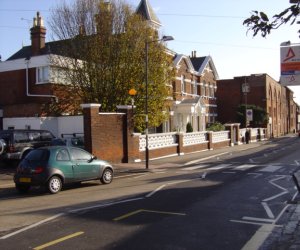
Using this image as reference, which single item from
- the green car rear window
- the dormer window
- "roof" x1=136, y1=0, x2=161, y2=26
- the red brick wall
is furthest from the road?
"roof" x1=136, y1=0, x2=161, y2=26

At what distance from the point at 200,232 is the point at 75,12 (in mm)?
21986

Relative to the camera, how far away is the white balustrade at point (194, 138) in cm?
3493

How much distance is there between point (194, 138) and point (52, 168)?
75.6 ft

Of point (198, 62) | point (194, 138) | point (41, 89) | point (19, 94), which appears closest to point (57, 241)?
point (41, 89)

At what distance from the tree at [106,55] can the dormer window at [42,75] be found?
6.15 m

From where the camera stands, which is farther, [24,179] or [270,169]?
[270,169]

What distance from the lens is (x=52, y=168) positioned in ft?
48.8

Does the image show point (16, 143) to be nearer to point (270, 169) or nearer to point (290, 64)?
point (270, 169)

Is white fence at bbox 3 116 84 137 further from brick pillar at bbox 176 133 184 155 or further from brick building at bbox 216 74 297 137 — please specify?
brick building at bbox 216 74 297 137

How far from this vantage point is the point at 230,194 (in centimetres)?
1362

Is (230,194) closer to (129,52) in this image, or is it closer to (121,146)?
(121,146)

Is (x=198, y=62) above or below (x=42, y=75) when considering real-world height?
above

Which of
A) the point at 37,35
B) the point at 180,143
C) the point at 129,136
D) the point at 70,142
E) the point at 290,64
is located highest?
the point at 37,35

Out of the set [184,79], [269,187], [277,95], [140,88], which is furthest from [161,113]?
[277,95]
